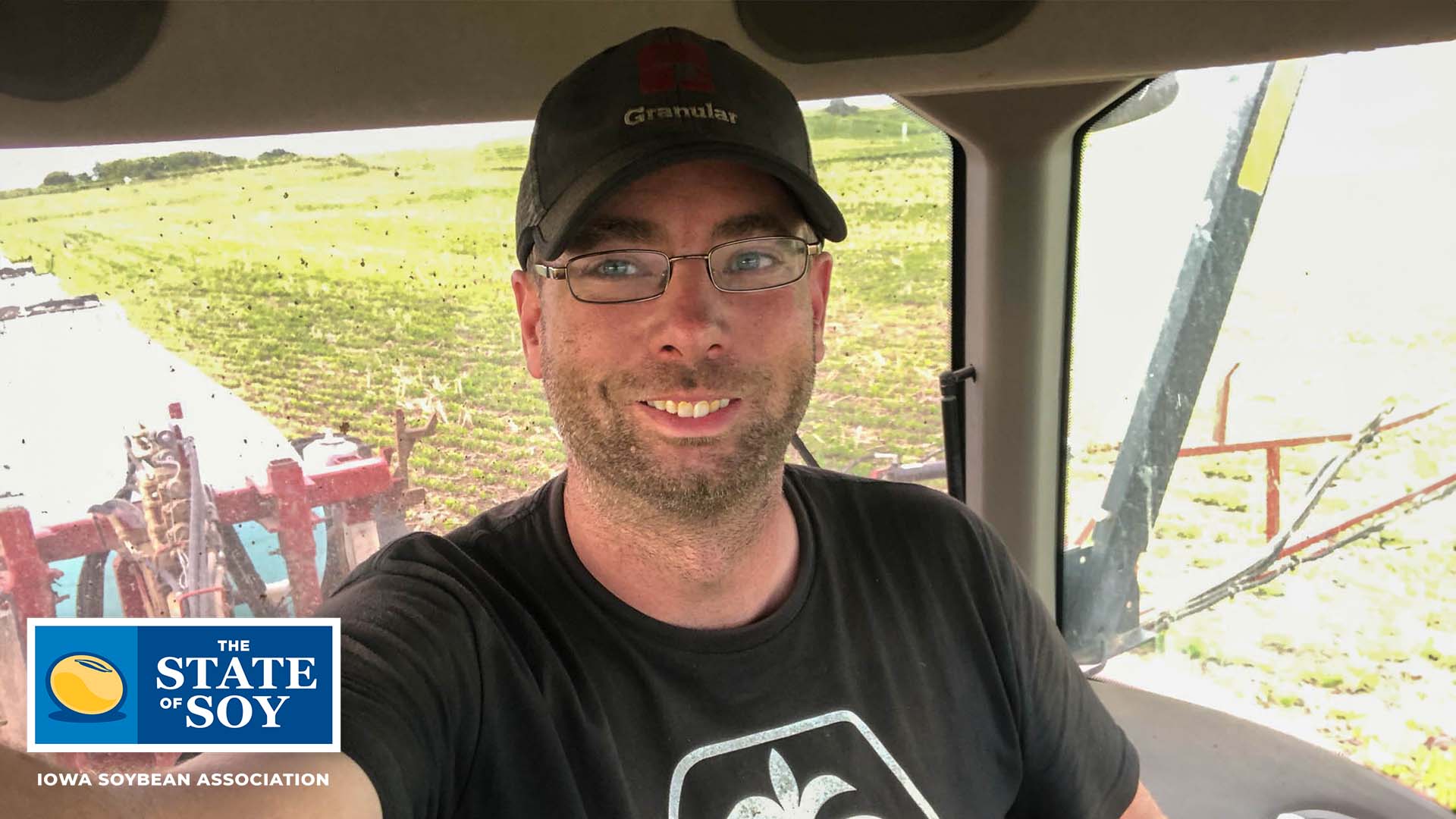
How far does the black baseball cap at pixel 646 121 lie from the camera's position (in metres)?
1.19

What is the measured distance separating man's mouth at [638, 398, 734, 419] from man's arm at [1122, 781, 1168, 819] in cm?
92

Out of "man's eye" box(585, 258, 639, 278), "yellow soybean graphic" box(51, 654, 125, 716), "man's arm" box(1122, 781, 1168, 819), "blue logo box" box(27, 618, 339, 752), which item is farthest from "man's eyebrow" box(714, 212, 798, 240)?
"man's arm" box(1122, 781, 1168, 819)

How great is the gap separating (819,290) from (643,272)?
336mm


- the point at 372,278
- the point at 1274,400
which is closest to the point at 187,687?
the point at 372,278

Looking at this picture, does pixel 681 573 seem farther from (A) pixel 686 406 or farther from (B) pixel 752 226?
(B) pixel 752 226

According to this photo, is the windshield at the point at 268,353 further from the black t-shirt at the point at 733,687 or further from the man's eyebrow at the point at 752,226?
the black t-shirt at the point at 733,687

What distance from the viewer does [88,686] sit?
3.09ft

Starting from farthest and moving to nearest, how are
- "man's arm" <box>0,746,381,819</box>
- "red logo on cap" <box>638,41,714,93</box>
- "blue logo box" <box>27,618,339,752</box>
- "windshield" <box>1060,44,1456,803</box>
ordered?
"windshield" <box>1060,44,1456,803</box> → "red logo on cap" <box>638,41,714,93</box> → "blue logo box" <box>27,618,339,752</box> → "man's arm" <box>0,746,381,819</box>

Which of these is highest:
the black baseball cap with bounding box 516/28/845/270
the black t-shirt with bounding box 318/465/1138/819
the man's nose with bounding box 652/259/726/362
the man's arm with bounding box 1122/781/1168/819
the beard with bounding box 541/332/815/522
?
the black baseball cap with bounding box 516/28/845/270

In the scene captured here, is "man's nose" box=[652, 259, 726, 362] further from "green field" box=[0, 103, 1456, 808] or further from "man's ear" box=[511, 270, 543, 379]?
"green field" box=[0, 103, 1456, 808]

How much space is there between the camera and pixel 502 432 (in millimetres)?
1674

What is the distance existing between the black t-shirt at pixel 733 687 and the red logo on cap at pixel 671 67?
1.84 ft

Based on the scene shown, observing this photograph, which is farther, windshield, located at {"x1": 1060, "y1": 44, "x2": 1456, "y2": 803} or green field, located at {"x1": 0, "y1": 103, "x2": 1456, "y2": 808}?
windshield, located at {"x1": 1060, "y1": 44, "x2": 1456, "y2": 803}

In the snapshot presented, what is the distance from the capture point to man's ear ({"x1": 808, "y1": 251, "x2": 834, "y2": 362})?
140cm
